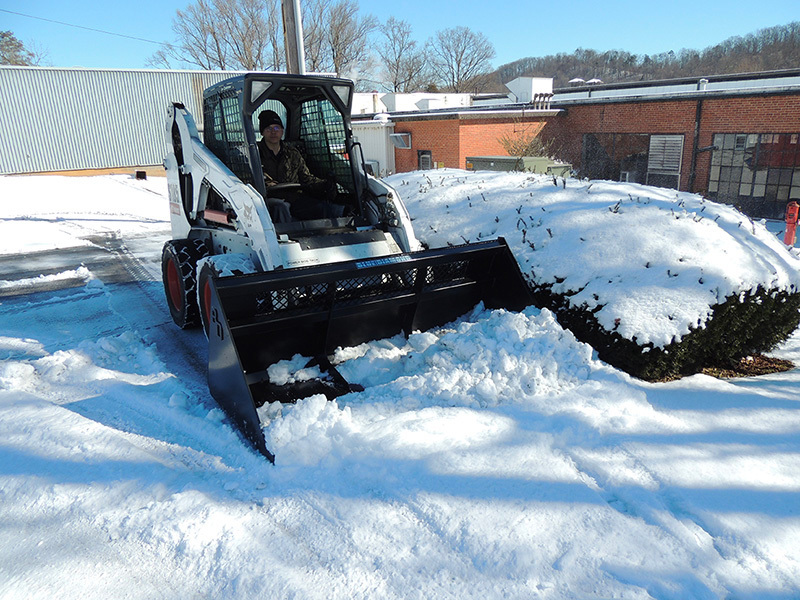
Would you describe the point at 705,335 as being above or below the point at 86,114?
below

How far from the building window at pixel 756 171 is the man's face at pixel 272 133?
14727 mm

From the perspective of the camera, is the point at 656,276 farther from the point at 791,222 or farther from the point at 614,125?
the point at 614,125

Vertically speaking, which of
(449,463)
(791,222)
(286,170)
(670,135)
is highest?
(670,135)

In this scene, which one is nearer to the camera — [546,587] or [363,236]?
[546,587]

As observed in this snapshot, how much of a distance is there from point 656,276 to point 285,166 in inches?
143

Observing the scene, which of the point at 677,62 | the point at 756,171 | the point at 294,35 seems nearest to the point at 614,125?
the point at 756,171

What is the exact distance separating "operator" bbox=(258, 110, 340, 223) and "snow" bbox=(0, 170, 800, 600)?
1618 millimetres

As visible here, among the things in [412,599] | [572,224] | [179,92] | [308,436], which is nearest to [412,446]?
[308,436]

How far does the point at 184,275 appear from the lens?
5.23 meters

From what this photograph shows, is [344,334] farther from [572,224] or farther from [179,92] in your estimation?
[179,92]

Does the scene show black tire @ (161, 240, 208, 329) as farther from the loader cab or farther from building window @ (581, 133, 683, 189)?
building window @ (581, 133, 683, 189)

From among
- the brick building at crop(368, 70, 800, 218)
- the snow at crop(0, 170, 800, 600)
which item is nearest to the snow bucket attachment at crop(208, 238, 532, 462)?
the snow at crop(0, 170, 800, 600)

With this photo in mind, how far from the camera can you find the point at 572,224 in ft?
19.0

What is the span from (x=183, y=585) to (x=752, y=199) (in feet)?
61.5
